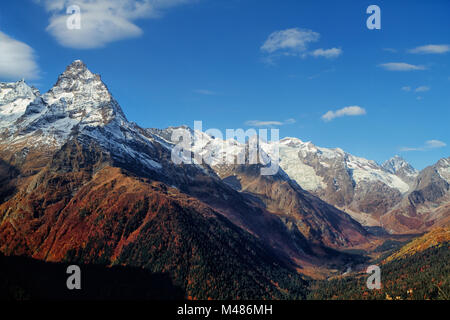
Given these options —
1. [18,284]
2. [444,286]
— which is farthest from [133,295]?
[444,286]
